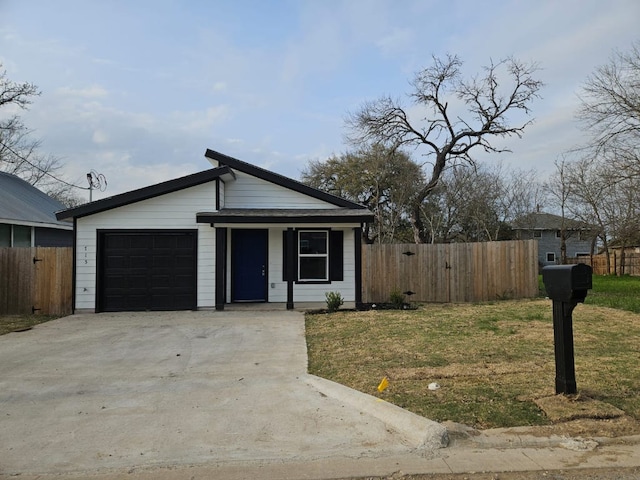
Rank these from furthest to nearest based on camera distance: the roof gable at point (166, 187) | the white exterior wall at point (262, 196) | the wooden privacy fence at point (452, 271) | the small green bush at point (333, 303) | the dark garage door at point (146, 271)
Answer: the wooden privacy fence at point (452, 271), the white exterior wall at point (262, 196), the dark garage door at point (146, 271), the roof gable at point (166, 187), the small green bush at point (333, 303)

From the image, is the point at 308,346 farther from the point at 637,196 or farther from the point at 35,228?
the point at 35,228

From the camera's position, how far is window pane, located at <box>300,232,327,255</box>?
13.4 meters

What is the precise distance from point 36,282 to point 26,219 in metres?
7.05

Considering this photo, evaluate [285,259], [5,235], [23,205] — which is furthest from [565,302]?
[23,205]

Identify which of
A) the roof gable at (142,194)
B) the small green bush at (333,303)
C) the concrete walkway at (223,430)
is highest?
the roof gable at (142,194)

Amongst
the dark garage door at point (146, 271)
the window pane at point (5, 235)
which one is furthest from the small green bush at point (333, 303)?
the window pane at point (5, 235)

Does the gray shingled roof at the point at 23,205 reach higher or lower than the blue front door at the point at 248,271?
higher

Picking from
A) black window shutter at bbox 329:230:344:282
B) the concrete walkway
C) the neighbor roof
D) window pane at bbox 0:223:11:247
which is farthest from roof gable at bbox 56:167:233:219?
the neighbor roof

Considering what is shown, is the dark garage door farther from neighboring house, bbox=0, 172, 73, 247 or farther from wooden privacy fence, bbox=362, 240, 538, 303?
neighboring house, bbox=0, 172, 73, 247

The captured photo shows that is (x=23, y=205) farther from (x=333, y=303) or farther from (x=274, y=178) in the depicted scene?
(x=333, y=303)

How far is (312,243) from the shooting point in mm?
13445

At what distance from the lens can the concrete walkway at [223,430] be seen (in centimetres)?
357

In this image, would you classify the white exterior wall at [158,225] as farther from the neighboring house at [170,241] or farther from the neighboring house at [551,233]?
the neighboring house at [551,233]

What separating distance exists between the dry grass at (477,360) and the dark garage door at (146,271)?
3.89 meters
